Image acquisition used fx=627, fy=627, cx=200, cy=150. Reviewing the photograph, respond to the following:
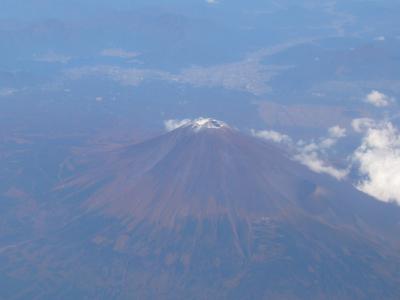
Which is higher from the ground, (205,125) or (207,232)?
(205,125)

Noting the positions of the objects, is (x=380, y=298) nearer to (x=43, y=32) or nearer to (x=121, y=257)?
(x=121, y=257)

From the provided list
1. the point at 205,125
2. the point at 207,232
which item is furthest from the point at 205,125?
the point at 207,232

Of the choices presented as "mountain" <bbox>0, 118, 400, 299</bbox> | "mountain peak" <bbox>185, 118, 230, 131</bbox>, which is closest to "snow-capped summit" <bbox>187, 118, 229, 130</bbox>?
"mountain peak" <bbox>185, 118, 230, 131</bbox>

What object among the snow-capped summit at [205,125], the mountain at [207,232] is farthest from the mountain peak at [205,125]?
the mountain at [207,232]

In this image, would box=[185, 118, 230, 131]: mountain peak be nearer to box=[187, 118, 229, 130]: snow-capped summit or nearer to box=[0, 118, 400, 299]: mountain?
box=[187, 118, 229, 130]: snow-capped summit

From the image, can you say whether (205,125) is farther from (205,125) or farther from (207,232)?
(207,232)

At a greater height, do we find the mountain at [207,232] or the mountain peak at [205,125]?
the mountain peak at [205,125]

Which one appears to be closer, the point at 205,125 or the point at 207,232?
the point at 207,232

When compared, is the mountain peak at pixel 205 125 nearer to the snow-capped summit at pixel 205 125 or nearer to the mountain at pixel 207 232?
the snow-capped summit at pixel 205 125
